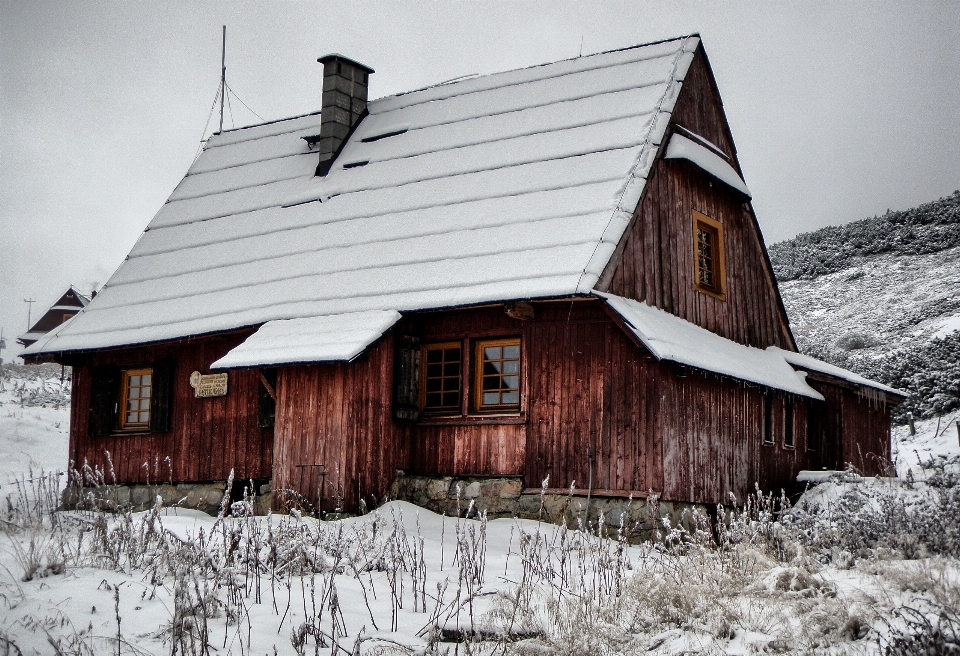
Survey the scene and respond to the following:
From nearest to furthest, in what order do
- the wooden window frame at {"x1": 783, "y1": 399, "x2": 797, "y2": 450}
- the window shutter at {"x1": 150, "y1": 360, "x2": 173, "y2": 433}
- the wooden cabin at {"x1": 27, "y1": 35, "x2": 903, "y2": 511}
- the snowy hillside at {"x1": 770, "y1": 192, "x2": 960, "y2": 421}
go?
the wooden cabin at {"x1": 27, "y1": 35, "x2": 903, "y2": 511}
the window shutter at {"x1": 150, "y1": 360, "x2": 173, "y2": 433}
the wooden window frame at {"x1": 783, "y1": 399, "x2": 797, "y2": 450}
the snowy hillside at {"x1": 770, "y1": 192, "x2": 960, "y2": 421}

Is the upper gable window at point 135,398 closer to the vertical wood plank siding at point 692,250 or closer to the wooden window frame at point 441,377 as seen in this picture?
the wooden window frame at point 441,377

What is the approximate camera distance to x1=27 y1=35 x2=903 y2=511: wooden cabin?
41.4 ft

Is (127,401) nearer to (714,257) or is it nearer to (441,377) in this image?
(441,377)

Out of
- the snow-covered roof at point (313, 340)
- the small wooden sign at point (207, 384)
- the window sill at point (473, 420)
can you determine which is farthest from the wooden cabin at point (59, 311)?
the window sill at point (473, 420)

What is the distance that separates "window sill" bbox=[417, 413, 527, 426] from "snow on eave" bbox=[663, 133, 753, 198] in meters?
4.46

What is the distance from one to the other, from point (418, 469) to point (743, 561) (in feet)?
22.4

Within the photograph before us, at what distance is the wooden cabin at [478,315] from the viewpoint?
12625 mm

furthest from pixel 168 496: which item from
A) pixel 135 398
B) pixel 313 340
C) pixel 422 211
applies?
pixel 422 211

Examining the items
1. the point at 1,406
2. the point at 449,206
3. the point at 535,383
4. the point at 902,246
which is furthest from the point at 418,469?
the point at 902,246

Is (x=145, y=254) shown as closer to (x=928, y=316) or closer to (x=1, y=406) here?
(x=1, y=406)

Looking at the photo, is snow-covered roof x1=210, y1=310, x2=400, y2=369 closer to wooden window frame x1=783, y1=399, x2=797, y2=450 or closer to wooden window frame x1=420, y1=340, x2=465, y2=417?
wooden window frame x1=420, y1=340, x2=465, y2=417

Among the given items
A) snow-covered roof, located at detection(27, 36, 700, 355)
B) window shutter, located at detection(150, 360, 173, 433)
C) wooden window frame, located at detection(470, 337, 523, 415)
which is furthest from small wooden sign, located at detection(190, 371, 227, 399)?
wooden window frame, located at detection(470, 337, 523, 415)

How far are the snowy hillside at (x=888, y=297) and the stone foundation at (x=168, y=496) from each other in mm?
18823

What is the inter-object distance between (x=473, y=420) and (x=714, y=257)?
196 inches
